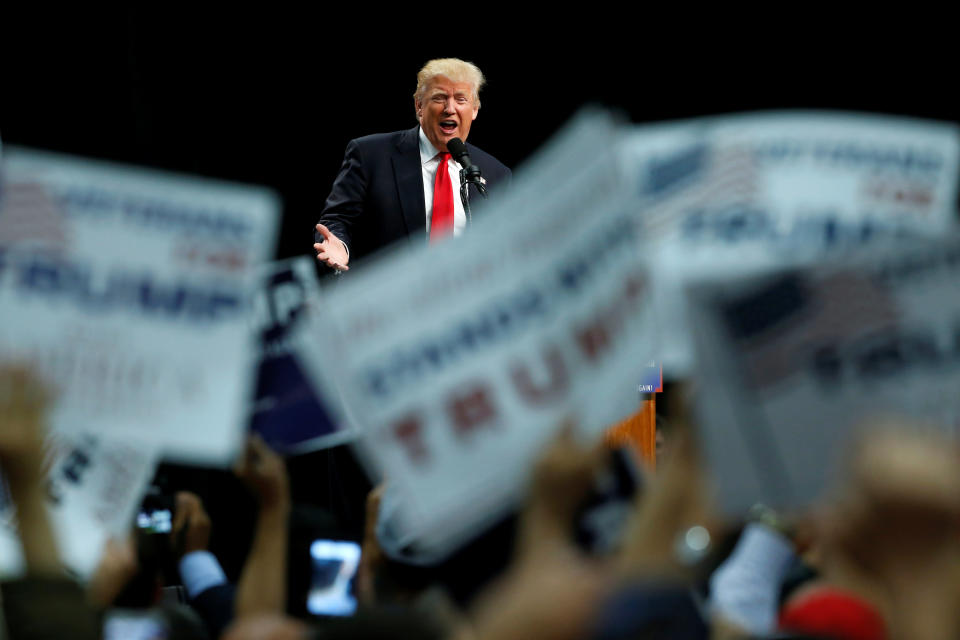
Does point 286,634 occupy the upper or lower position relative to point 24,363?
lower

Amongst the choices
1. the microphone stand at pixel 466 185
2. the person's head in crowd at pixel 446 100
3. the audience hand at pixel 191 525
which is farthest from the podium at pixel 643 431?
the audience hand at pixel 191 525

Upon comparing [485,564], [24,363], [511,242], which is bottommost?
[485,564]

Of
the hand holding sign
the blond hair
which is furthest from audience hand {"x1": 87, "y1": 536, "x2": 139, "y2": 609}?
the blond hair

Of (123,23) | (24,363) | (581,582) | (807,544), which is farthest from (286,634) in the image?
(123,23)

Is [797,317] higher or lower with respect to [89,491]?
higher

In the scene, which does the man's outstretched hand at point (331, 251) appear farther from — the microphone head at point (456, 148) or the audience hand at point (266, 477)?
the audience hand at point (266, 477)

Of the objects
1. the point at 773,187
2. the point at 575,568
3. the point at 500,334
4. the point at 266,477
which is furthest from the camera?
the point at 773,187

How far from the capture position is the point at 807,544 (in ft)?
7.79

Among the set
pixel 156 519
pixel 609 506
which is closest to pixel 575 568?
pixel 609 506

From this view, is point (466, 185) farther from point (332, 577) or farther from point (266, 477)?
point (266, 477)

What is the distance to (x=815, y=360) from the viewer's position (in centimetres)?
155

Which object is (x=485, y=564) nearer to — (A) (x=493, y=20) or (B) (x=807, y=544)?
(B) (x=807, y=544)

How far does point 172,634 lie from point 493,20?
4436mm

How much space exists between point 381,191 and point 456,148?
339mm
